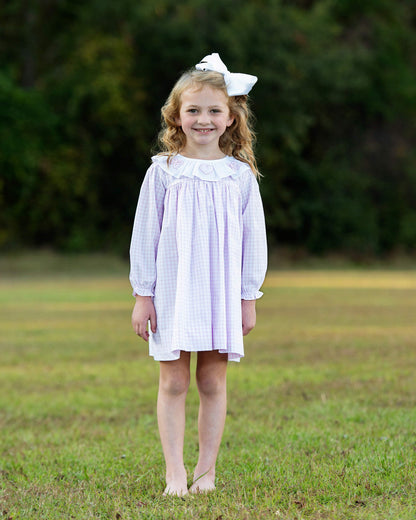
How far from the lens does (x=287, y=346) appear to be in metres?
10.4

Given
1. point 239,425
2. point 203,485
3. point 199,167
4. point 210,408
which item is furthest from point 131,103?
point 203,485

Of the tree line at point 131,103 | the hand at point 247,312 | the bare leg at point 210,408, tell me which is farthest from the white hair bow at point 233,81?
the tree line at point 131,103

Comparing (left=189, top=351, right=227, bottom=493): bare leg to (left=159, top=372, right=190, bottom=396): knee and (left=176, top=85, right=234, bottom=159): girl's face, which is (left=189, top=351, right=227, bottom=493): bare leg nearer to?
(left=159, top=372, right=190, bottom=396): knee

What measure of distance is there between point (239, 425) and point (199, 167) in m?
2.41

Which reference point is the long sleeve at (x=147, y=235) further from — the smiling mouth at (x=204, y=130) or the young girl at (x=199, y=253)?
the smiling mouth at (x=204, y=130)

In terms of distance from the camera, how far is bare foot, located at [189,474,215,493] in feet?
13.6

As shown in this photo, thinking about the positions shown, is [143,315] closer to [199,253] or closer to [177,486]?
[199,253]

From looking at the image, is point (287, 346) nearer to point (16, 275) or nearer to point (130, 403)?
point (130, 403)

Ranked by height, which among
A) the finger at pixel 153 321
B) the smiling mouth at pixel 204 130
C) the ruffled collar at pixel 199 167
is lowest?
the finger at pixel 153 321

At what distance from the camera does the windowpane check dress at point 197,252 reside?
4.03 metres

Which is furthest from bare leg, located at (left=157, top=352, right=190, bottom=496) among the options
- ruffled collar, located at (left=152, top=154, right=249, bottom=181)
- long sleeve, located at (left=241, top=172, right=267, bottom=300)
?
ruffled collar, located at (left=152, top=154, right=249, bottom=181)

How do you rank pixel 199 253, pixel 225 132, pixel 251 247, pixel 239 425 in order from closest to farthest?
pixel 199 253 → pixel 251 247 → pixel 225 132 → pixel 239 425

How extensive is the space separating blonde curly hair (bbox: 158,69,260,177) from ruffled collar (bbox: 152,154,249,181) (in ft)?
0.19

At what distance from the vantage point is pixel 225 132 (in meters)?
4.45
